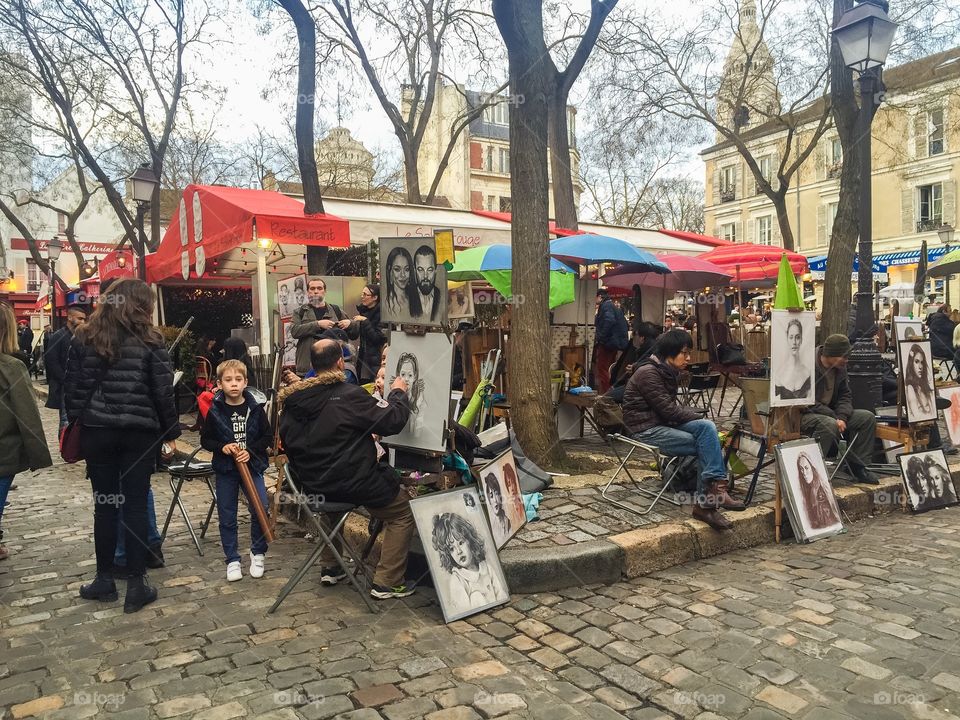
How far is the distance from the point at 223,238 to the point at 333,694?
7401 mm

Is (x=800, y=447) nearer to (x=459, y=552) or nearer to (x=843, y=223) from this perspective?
(x=459, y=552)

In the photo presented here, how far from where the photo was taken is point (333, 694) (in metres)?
3.15

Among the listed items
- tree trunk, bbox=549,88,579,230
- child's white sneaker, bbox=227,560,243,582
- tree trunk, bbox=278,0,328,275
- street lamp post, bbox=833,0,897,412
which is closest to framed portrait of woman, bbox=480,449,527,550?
child's white sneaker, bbox=227,560,243,582

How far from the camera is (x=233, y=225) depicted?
910cm

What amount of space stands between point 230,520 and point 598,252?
5425mm

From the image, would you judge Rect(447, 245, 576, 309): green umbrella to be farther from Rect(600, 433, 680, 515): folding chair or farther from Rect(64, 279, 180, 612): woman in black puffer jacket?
Rect(64, 279, 180, 612): woman in black puffer jacket

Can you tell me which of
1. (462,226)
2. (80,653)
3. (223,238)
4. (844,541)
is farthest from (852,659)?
(462,226)

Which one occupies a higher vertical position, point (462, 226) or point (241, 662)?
point (462, 226)

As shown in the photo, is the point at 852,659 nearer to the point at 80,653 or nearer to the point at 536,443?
the point at 536,443

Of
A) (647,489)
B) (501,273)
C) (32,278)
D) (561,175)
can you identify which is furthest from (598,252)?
(32,278)

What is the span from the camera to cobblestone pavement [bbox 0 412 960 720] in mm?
3076

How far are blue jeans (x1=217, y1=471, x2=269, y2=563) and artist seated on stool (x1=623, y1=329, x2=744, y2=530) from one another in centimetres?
297

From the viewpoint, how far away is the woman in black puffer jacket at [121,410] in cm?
413

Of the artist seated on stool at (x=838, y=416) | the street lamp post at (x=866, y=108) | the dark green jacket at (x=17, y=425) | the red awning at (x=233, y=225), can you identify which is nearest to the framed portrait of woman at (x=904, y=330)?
the street lamp post at (x=866, y=108)
